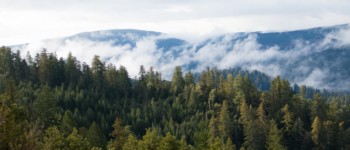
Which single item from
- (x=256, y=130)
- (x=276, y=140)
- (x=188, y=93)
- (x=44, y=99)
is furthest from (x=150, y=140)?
(x=188, y=93)

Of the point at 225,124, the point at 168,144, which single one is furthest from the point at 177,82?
the point at 168,144

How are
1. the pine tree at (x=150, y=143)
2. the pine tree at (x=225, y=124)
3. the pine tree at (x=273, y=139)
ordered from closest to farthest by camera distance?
the pine tree at (x=150, y=143) → the pine tree at (x=273, y=139) → the pine tree at (x=225, y=124)

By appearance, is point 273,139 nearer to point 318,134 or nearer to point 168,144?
point 318,134

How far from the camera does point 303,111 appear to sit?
140 m

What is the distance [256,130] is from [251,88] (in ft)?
98.7

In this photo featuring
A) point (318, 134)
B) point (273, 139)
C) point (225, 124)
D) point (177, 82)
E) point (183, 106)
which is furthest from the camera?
point (177, 82)

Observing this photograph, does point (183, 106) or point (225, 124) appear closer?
point (225, 124)

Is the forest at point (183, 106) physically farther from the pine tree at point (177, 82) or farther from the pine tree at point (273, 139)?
the pine tree at point (177, 82)

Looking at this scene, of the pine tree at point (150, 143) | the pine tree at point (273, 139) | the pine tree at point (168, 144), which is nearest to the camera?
the pine tree at point (168, 144)

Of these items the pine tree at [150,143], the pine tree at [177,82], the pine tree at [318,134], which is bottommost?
the pine tree at [318,134]

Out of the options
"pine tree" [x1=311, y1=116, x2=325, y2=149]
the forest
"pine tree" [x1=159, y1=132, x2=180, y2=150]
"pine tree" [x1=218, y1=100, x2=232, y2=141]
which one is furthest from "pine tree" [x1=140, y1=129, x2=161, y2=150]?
"pine tree" [x1=311, y1=116, x2=325, y2=149]

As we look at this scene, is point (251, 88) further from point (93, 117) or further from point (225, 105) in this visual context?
point (93, 117)

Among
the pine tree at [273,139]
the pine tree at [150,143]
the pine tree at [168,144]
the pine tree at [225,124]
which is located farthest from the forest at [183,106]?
the pine tree at [168,144]

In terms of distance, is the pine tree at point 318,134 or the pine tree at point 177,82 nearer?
the pine tree at point 318,134
